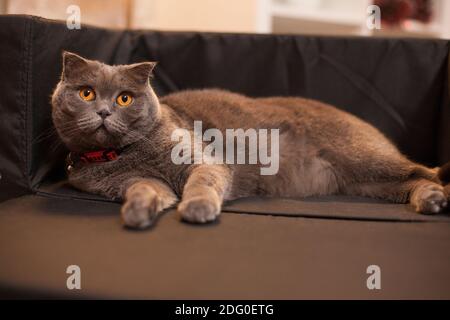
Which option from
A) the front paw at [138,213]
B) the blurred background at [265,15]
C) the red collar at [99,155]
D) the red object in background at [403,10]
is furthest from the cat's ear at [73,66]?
the red object in background at [403,10]

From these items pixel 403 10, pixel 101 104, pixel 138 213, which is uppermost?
pixel 403 10

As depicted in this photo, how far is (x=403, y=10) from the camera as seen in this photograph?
9.44ft

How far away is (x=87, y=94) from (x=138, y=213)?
1.45 feet

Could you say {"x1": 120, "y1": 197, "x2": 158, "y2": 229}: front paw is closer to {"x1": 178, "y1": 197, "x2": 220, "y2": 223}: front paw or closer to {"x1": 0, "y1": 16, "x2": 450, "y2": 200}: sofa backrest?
{"x1": 178, "y1": 197, "x2": 220, "y2": 223}: front paw

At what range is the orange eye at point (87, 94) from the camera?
130 centimetres

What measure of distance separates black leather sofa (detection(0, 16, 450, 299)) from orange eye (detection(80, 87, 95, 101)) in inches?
9.7

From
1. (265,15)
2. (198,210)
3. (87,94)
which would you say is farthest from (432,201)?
(265,15)

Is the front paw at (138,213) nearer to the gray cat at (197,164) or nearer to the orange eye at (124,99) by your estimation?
the gray cat at (197,164)

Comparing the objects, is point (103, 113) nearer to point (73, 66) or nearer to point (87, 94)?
point (87, 94)

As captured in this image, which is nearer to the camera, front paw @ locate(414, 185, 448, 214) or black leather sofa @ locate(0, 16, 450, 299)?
black leather sofa @ locate(0, 16, 450, 299)

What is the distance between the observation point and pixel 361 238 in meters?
1.07

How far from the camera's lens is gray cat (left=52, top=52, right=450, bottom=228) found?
1.26 m

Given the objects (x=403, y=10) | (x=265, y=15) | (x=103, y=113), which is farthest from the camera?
(x=403, y=10)

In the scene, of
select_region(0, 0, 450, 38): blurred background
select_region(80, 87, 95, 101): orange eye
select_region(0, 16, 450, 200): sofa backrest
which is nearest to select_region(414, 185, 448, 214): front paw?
select_region(0, 16, 450, 200): sofa backrest
